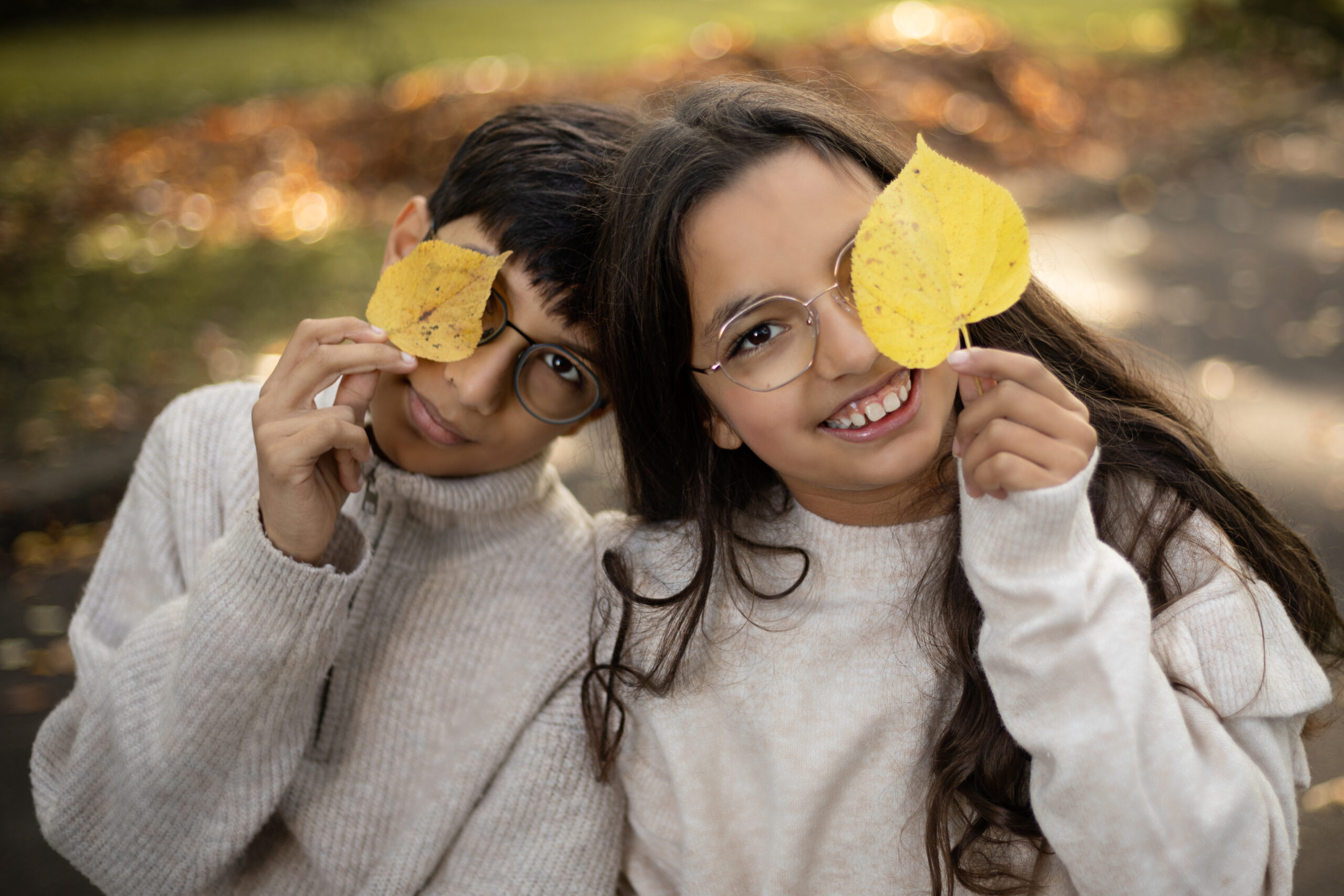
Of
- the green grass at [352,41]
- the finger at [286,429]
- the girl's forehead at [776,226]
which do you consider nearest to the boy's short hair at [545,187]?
the girl's forehead at [776,226]

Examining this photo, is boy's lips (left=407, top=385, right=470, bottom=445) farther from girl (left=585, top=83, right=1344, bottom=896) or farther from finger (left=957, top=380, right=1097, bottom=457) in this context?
finger (left=957, top=380, right=1097, bottom=457)

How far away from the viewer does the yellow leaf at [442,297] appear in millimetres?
1675

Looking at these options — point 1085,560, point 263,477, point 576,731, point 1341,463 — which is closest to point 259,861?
point 576,731

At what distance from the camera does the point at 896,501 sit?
1748 millimetres

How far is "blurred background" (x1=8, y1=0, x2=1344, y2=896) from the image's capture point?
380cm

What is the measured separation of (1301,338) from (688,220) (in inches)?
181

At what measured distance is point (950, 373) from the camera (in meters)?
1.58

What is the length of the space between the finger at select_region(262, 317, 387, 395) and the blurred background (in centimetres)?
58

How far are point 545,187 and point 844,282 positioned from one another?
609 millimetres

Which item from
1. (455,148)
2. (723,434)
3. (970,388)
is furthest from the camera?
(455,148)

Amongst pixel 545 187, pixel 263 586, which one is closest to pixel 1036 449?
pixel 545 187

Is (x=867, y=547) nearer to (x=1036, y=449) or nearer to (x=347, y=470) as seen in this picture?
(x=1036, y=449)

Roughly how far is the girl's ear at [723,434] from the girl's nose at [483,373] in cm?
33

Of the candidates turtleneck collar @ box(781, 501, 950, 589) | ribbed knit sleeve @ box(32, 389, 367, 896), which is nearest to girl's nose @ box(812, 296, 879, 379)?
turtleneck collar @ box(781, 501, 950, 589)
